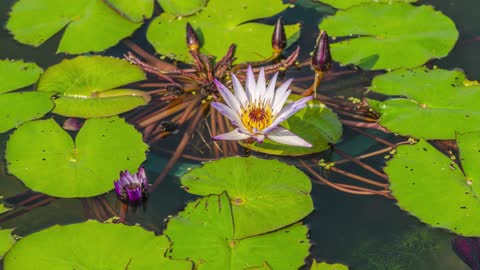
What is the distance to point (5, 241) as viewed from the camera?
11.7ft

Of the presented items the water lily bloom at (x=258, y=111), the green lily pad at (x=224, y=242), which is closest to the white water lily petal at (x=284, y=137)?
the water lily bloom at (x=258, y=111)

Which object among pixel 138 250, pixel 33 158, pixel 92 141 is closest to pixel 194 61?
pixel 92 141

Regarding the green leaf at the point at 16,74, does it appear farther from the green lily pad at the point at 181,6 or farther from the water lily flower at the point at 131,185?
the water lily flower at the point at 131,185

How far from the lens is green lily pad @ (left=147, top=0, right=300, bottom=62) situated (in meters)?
4.88

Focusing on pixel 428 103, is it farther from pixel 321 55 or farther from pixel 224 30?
pixel 224 30

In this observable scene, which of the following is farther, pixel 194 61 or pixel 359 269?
pixel 194 61

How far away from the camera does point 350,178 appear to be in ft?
13.2

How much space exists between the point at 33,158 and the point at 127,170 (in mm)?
627

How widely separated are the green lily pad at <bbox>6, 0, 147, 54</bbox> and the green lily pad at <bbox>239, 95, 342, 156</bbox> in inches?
61.4

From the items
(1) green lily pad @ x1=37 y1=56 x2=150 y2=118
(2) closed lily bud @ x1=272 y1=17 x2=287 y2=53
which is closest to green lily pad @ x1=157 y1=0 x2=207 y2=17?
(1) green lily pad @ x1=37 y1=56 x2=150 y2=118

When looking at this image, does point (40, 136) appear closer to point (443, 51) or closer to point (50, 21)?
point (50, 21)

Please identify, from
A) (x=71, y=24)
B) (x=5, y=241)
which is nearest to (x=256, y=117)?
(x=5, y=241)

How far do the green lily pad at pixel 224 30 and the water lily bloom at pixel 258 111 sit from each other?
0.88 meters

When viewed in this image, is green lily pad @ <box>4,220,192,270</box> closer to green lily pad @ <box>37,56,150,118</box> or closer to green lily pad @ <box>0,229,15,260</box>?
green lily pad @ <box>0,229,15,260</box>
